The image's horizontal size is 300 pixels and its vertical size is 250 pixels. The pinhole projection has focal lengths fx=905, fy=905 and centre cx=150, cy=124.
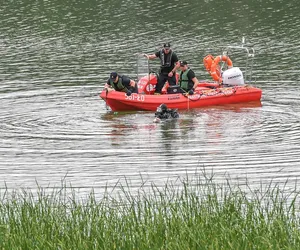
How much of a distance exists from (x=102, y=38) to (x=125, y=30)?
217 centimetres

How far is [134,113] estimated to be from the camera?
2591 centimetres

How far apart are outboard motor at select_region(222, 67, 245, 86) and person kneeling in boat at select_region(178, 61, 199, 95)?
139cm

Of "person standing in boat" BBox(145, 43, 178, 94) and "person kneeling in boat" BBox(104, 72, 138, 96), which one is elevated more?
"person standing in boat" BBox(145, 43, 178, 94)

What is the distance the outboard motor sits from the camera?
2717 cm

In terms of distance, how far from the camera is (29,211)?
11414mm

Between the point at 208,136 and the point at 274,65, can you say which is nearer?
the point at 208,136

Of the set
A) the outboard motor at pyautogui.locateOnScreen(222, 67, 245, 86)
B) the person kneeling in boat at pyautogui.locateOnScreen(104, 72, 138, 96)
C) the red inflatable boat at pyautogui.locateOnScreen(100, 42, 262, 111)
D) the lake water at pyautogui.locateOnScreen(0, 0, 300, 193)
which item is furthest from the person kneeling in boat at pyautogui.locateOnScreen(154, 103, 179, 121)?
the outboard motor at pyautogui.locateOnScreen(222, 67, 245, 86)

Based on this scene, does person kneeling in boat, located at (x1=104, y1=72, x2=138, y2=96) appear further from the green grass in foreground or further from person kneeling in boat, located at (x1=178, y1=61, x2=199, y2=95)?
the green grass in foreground

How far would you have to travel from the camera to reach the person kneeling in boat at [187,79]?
26094 mm

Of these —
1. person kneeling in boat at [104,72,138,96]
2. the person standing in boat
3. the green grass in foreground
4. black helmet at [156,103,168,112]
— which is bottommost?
the green grass in foreground

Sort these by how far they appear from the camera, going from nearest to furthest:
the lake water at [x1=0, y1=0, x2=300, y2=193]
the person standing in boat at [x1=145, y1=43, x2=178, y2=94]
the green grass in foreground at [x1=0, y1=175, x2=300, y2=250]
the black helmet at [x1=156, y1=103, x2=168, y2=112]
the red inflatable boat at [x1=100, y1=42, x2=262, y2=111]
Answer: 1. the green grass in foreground at [x1=0, y1=175, x2=300, y2=250]
2. the lake water at [x1=0, y1=0, x2=300, y2=193]
3. the black helmet at [x1=156, y1=103, x2=168, y2=112]
4. the red inflatable boat at [x1=100, y1=42, x2=262, y2=111]
5. the person standing in boat at [x1=145, y1=43, x2=178, y2=94]

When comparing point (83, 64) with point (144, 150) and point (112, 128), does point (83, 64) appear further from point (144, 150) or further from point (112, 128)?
point (144, 150)

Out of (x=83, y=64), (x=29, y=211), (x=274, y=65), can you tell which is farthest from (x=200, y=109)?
(x=29, y=211)

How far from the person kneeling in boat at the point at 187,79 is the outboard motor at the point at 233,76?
1386 millimetres
